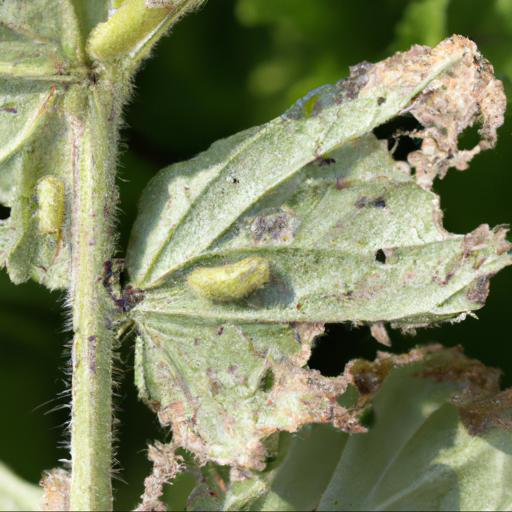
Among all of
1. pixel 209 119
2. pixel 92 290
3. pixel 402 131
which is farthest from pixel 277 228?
pixel 209 119

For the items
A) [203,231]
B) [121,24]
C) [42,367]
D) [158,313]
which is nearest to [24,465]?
[42,367]

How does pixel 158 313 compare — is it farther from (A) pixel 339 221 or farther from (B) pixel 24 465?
(B) pixel 24 465

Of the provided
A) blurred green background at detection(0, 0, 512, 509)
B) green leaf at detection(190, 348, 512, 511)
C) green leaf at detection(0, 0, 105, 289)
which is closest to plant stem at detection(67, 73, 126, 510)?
green leaf at detection(0, 0, 105, 289)

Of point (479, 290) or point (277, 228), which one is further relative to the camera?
point (277, 228)

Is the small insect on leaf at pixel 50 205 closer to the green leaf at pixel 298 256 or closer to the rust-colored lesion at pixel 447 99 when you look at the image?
the green leaf at pixel 298 256

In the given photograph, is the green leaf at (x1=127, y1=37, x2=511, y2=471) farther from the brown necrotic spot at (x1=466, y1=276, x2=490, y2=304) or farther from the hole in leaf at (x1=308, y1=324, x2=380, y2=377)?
the hole in leaf at (x1=308, y1=324, x2=380, y2=377)

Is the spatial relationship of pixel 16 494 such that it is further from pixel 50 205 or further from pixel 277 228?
pixel 277 228

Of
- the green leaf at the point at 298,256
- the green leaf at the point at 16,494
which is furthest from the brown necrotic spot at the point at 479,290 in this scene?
the green leaf at the point at 16,494
